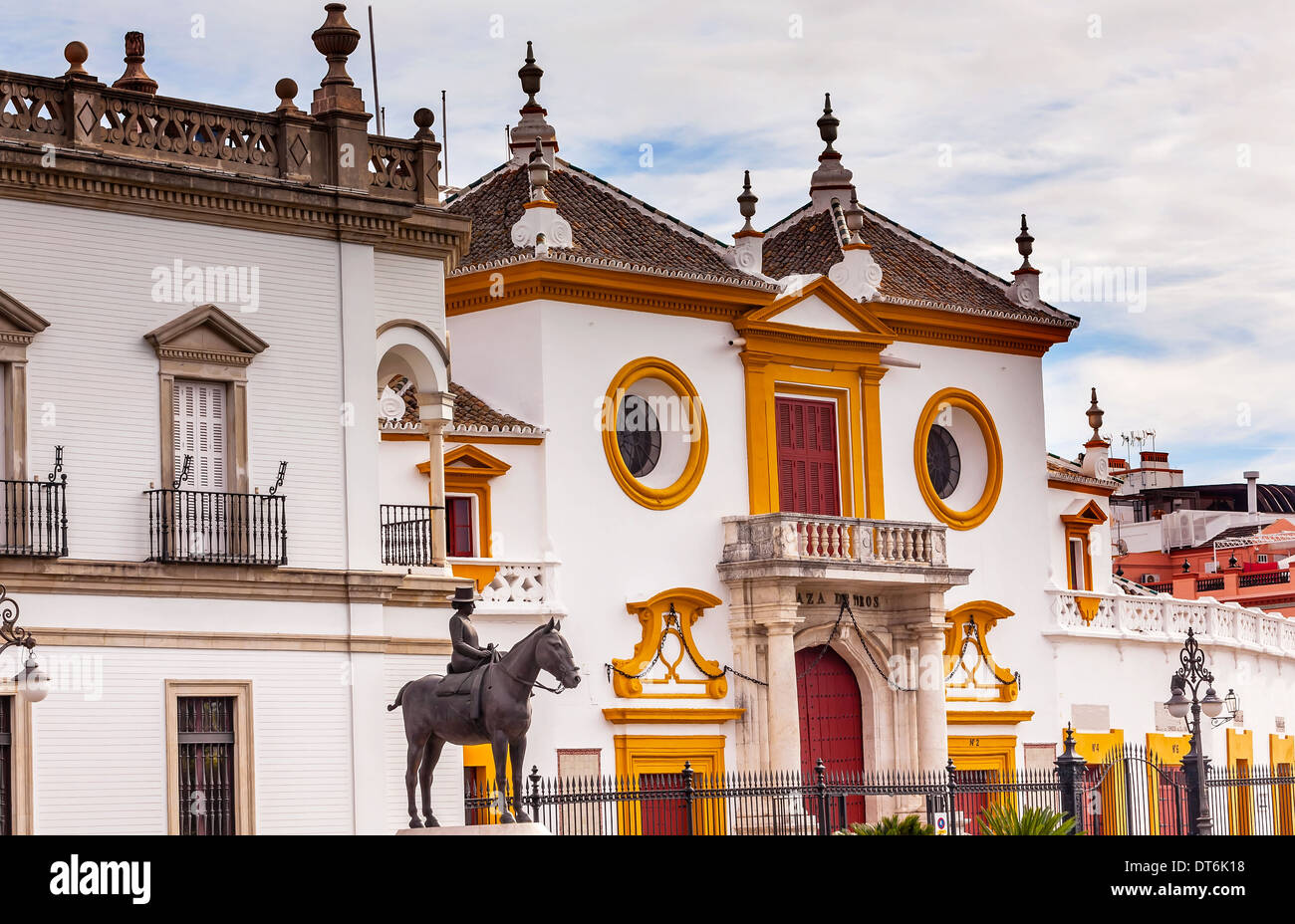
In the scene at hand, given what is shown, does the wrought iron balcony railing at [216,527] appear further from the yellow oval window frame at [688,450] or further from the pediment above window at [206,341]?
the yellow oval window frame at [688,450]

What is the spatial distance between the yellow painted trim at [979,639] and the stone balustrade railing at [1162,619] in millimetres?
1482

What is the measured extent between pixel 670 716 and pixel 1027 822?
812cm

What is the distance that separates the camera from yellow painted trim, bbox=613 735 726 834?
30.3m

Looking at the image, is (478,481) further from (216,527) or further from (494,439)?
(216,527)

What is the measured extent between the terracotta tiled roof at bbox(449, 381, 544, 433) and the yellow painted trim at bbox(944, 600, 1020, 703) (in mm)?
8041

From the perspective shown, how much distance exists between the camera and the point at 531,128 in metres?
34.2

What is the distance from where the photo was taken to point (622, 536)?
A: 31766mm

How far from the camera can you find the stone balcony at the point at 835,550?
32.2 meters

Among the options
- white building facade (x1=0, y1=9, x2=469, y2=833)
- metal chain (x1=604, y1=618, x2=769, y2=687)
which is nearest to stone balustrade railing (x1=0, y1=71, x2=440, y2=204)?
white building facade (x1=0, y1=9, x2=469, y2=833)

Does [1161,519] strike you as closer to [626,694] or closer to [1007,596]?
[1007,596]

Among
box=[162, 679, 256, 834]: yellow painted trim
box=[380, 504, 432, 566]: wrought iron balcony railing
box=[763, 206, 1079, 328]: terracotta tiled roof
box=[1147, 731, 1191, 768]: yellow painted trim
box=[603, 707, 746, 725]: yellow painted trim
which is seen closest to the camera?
box=[162, 679, 256, 834]: yellow painted trim

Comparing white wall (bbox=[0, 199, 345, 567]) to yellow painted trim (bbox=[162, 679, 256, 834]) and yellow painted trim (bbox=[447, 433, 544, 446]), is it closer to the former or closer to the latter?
yellow painted trim (bbox=[162, 679, 256, 834])
